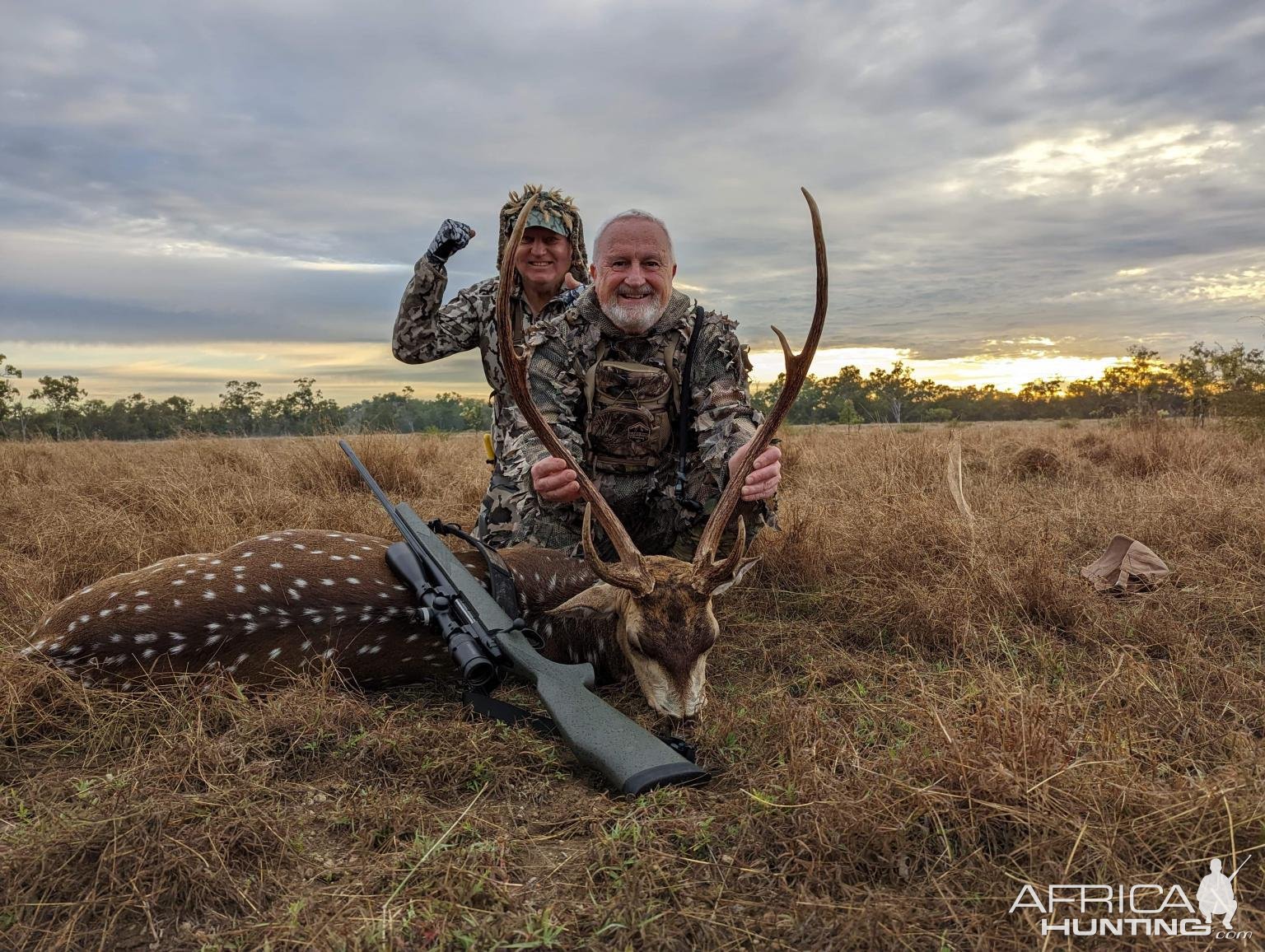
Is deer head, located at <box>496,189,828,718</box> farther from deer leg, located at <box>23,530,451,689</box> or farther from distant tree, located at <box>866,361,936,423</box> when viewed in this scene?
distant tree, located at <box>866,361,936,423</box>

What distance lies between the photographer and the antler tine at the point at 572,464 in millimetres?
3059

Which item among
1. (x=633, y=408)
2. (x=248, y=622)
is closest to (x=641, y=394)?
(x=633, y=408)

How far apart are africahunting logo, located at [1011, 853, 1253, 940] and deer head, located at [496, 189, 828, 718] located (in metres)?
1.43

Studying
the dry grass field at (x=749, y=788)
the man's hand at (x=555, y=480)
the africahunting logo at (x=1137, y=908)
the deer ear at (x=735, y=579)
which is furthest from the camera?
the man's hand at (x=555, y=480)

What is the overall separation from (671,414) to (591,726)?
8.59ft

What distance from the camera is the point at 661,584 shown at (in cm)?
316

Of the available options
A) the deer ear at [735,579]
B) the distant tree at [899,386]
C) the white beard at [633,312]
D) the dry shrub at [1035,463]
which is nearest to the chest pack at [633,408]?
the white beard at [633,312]

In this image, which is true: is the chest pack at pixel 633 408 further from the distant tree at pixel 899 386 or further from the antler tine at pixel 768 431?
the distant tree at pixel 899 386

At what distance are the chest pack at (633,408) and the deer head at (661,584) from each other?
1.17 m

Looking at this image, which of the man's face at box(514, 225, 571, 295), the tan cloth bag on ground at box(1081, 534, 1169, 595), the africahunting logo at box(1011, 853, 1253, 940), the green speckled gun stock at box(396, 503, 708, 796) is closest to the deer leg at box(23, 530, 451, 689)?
the green speckled gun stock at box(396, 503, 708, 796)

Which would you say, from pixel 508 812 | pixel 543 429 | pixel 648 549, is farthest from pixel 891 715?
pixel 648 549

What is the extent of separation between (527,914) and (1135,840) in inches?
56.7

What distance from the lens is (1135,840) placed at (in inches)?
72.9

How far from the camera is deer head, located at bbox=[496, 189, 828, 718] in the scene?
3.02m
